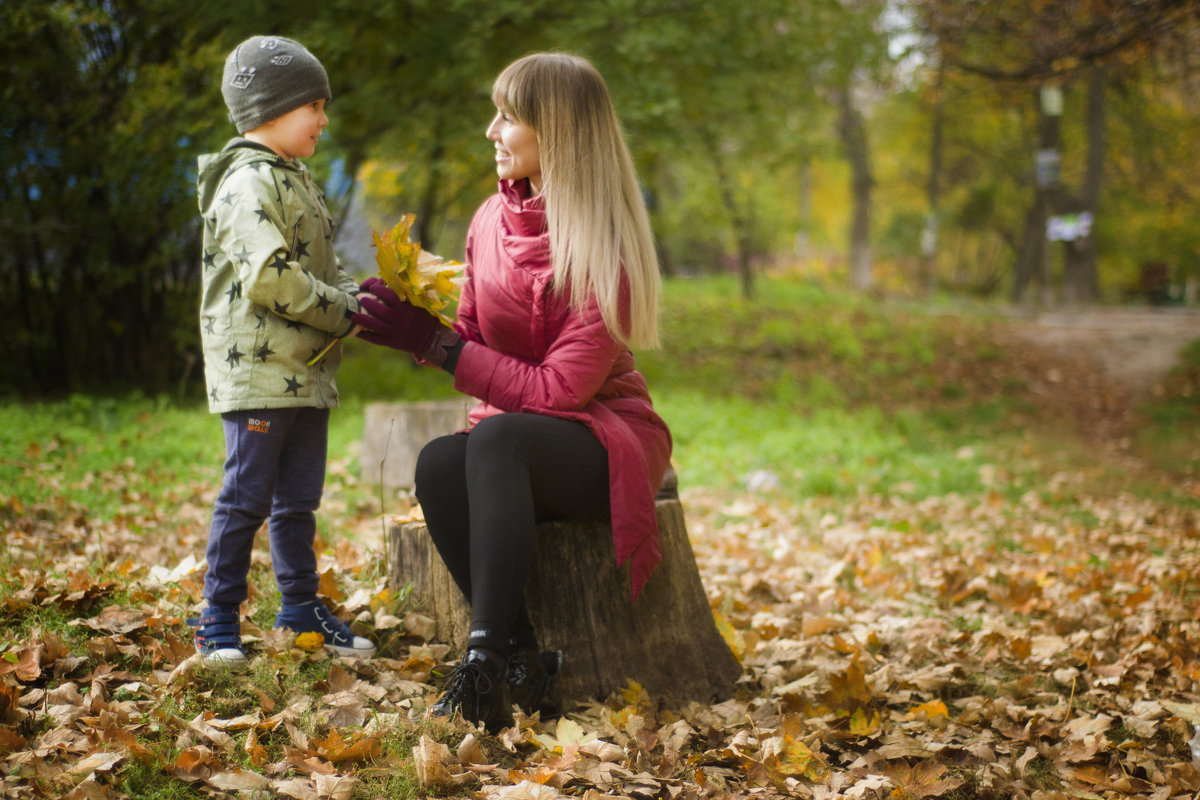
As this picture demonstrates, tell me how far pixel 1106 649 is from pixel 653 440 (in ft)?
6.55

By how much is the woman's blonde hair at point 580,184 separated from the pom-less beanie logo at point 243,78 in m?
0.71

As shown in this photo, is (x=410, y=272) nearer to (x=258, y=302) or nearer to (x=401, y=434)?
(x=258, y=302)

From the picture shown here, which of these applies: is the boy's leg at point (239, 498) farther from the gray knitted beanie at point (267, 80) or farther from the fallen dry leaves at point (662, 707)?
the gray knitted beanie at point (267, 80)

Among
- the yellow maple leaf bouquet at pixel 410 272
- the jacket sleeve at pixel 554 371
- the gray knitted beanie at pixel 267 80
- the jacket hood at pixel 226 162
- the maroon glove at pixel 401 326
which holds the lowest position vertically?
the jacket sleeve at pixel 554 371

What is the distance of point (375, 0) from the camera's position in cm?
836

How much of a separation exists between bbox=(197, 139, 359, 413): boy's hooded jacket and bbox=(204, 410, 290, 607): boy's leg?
0.07 m

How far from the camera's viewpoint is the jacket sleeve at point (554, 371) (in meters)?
2.64

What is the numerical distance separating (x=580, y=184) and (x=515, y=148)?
229mm

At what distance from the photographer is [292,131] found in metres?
2.79

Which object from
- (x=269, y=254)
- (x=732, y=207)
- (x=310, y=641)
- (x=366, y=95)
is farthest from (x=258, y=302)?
(x=732, y=207)

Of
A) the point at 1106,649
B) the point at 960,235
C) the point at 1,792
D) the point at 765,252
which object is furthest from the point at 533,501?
the point at 960,235

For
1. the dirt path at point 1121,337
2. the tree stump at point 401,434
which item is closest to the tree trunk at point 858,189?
the dirt path at point 1121,337

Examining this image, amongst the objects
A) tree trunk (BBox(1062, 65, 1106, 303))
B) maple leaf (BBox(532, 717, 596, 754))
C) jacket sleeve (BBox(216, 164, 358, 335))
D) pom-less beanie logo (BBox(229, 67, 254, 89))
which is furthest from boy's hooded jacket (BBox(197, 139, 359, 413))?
tree trunk (BBox(1062, 65, 1106, 303))

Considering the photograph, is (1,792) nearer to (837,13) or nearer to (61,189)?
(61,189)
